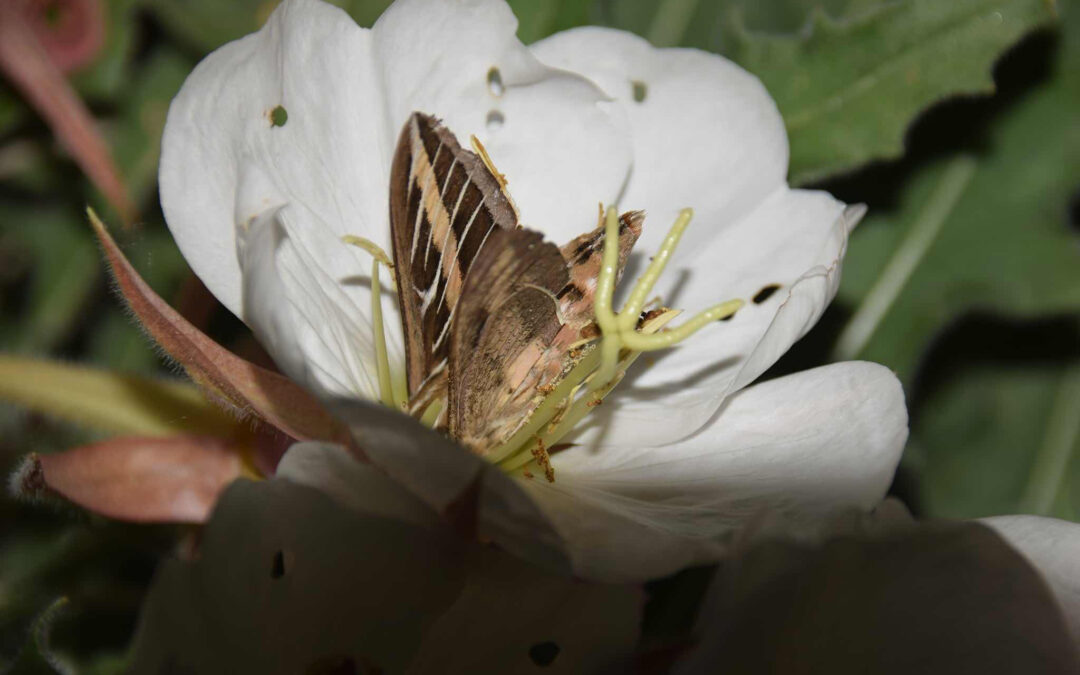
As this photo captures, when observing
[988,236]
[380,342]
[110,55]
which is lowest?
[988,236]

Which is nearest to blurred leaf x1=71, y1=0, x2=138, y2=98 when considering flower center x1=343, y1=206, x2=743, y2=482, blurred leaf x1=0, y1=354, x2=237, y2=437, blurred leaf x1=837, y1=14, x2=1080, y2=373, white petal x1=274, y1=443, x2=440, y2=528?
blurred leaf x1=0, y1=354, x2=237, y2=437

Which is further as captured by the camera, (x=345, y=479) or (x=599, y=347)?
(x=599, y=347)

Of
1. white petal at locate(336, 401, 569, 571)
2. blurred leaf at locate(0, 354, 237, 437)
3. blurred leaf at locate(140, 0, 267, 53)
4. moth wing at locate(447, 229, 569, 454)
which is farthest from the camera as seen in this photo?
blurred leaf at locate(140, 0, 267, 53)

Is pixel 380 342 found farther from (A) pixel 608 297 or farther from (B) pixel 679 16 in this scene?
(B) pixel 679 16

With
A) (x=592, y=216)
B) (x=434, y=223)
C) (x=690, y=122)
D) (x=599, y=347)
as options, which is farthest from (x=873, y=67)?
(x=434, y=223)

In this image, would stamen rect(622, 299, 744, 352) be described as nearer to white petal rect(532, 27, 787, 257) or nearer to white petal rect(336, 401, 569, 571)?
white petal rect(532, 27, 787, 257)

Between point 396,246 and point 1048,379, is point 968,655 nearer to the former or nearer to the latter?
point 396,246

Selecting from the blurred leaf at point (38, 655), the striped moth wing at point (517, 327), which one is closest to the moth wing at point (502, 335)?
the striped moth wing at point (517, 327)

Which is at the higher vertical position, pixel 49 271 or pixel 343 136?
pixel 343 136

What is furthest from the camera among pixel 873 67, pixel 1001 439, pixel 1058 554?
pixel 1001 439
